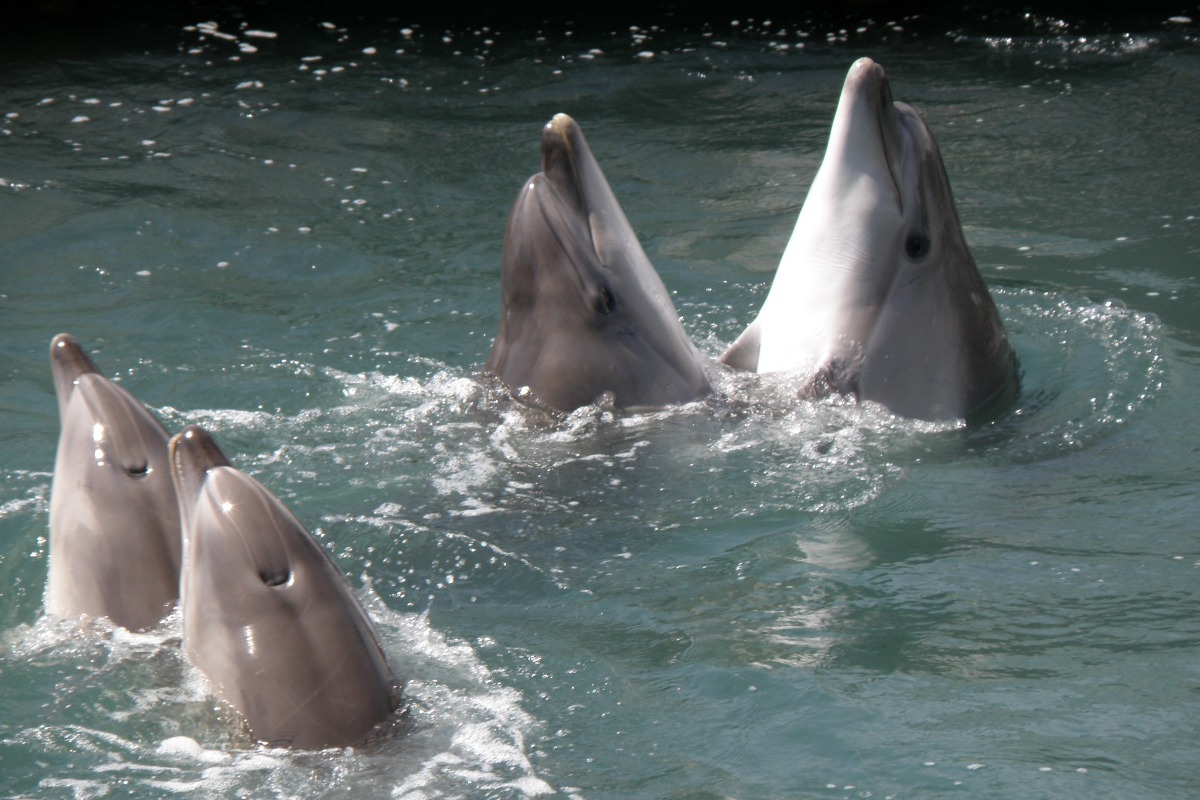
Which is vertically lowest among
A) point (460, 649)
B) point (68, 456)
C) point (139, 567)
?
point (460, 649)

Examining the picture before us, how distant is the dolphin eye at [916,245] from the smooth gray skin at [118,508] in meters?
3.16

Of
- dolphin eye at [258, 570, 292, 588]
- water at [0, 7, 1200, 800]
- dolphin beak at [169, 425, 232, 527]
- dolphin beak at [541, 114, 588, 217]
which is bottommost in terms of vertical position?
water at [0, 7, 1200, 800]

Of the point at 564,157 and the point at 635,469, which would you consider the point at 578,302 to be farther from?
the point at 635,469

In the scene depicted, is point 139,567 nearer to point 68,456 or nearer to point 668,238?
point 68,456

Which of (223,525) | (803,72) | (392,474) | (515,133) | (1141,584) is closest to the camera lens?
(223,525)

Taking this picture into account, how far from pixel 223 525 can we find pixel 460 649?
1.17 meters

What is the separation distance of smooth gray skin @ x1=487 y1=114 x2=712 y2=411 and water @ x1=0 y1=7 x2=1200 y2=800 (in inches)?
6.5

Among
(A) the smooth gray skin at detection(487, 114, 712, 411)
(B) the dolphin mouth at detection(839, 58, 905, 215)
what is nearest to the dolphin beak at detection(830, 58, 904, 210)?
(B) the dolphin mouth at detection(839, 58, 905, 215)

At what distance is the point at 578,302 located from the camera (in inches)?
230

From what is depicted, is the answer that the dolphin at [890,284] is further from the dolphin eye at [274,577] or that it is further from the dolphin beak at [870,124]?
the dolphin eye at [274,577]

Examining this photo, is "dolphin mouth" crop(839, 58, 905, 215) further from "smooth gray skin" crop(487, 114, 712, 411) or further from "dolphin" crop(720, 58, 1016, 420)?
"smooth gray skin" crop(487, 114, 712, 411)

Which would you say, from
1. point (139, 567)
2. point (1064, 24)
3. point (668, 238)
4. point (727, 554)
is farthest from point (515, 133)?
point (139, 567)

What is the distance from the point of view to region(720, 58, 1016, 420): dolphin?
6066 millimetres

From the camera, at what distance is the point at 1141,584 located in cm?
490
